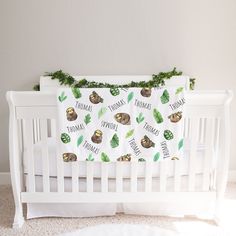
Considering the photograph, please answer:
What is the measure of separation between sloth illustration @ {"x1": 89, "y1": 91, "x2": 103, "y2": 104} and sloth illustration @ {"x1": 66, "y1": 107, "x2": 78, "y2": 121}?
0.12 m

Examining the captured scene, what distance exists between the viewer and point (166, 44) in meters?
2.58

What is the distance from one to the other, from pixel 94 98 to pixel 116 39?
1.04 m

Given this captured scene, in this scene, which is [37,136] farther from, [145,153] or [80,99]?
[145,153]

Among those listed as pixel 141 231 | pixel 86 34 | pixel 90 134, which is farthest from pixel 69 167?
pixel 86 34

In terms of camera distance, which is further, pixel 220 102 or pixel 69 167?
pixel 69 167

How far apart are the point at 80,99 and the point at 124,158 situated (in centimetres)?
43

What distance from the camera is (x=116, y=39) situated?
8.42 ft

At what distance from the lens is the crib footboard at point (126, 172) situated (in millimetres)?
1754

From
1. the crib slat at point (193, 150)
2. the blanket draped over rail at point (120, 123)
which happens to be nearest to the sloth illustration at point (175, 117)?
the blanket draped over rail at point (120, 123)

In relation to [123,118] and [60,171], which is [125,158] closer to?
[123,118]

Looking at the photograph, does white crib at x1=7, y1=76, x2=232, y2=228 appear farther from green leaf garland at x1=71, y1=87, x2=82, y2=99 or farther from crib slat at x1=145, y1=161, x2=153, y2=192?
green leaf garland at x1=71, y1=87, x2=82, y2=99

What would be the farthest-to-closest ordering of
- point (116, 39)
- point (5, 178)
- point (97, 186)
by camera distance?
point (5, 178)
point (116, 39)
point (97, 186)

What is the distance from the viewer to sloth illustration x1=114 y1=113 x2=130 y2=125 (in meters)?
1.71

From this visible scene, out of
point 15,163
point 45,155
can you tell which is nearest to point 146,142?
point 45,155
